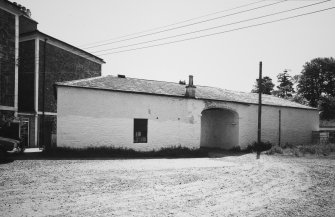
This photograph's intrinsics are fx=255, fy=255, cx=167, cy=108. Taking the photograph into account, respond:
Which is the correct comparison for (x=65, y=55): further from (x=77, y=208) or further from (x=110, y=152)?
(x=77, y=208)

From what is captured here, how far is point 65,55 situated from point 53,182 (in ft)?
59.1

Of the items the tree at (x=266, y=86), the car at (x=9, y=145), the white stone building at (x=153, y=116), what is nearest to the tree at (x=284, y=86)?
the tree at (x=266, y=86)

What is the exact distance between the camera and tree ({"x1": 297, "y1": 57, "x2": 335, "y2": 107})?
52969mm

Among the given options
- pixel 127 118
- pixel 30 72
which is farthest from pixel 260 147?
pixel 30 72

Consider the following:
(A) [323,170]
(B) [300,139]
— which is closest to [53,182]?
(A) [323,170]

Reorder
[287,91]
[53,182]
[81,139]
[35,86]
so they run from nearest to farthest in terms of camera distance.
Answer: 1. [53,182]
2. [81,139]
3. [35,86]
4. [287,91]

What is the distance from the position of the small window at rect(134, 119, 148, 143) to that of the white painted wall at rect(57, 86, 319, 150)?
0.89 ft

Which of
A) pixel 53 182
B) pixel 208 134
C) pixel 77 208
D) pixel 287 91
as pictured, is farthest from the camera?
pixel 287 91

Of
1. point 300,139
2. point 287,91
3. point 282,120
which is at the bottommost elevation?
point 300,139

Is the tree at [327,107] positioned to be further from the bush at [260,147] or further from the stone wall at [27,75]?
the stone wall at [27,75]

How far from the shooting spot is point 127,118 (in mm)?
16750

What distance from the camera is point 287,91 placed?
207 feet

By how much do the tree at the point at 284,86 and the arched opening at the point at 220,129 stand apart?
4601 cm

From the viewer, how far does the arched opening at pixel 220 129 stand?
69.5ft
